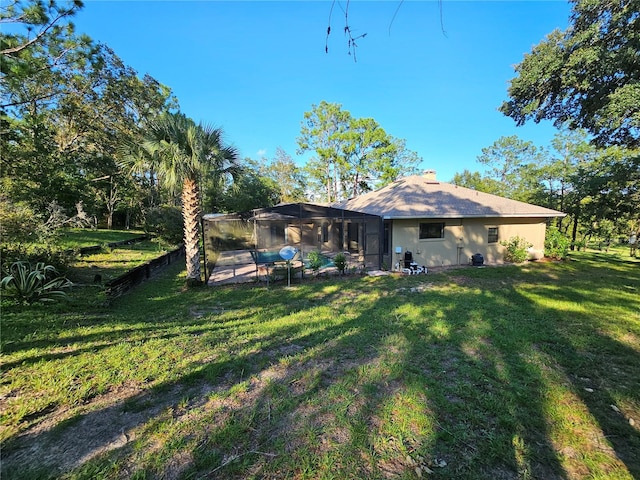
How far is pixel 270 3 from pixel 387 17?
9.86 ft

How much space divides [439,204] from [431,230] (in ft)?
4.70

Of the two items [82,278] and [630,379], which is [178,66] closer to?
[82,278]

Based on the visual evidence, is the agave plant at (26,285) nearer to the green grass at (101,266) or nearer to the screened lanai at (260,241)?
the green grass at (101,266)

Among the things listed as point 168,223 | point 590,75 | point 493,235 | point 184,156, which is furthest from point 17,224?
point 493,235

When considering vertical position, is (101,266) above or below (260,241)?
below

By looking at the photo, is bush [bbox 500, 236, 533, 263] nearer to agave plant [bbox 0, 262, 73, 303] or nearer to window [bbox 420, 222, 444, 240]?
window [bbox 420, 222, 444, 240]

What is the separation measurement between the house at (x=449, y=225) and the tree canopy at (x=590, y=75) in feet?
12.9

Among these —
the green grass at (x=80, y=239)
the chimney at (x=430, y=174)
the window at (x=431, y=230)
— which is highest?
the chimney at (x=430, y=174)

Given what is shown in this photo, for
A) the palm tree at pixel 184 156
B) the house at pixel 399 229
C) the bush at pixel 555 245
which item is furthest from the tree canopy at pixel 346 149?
the palm tree at pixel 184 156

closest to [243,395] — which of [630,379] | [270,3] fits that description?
[630,379]

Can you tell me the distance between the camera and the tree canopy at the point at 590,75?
770 centimetres

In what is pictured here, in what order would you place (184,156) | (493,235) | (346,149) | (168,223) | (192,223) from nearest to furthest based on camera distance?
(184,156)
(192,223)
(493,235)
(168,223)
(346,149)

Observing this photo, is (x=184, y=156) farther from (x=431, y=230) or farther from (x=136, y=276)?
(x=431, y=230)

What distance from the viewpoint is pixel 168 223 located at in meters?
17.1
